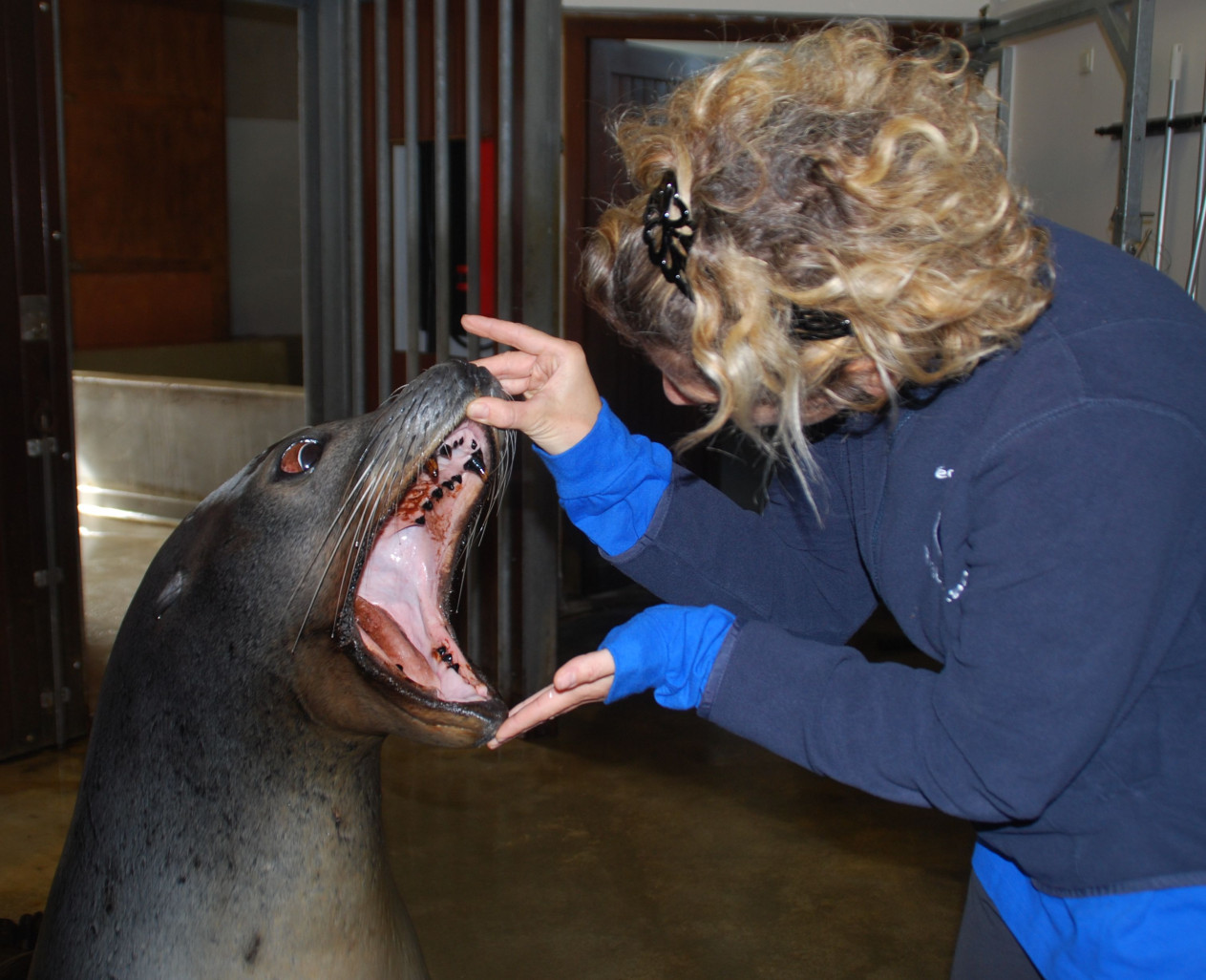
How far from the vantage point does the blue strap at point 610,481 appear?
5.28 feet

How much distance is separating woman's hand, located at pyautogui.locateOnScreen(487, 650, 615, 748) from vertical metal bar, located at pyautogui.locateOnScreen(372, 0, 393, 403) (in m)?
2.64

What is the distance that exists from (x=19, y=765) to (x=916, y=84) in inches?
140

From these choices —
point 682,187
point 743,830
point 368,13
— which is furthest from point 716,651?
point 368,13

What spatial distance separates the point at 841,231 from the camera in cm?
108

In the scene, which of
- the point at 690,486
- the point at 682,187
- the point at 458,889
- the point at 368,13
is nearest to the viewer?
the point at 682,187

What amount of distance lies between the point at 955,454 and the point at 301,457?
2.76 feet

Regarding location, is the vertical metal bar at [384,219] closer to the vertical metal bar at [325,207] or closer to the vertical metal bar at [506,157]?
the vertical metal bar at [325,207]

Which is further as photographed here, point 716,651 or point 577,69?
point 577,69

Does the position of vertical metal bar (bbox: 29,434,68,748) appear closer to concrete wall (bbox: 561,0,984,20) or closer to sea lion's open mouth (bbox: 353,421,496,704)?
sea lion's open mouth (bbox: 353,421,496,704)

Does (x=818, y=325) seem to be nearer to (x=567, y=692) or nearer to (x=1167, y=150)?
(x=567, y=692)

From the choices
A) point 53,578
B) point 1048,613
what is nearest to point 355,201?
point 53,578

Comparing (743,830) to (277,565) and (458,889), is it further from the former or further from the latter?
(277,565)

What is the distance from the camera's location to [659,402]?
5.30 m

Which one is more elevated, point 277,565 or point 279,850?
point 277,565
